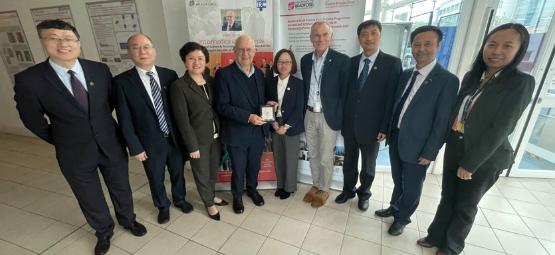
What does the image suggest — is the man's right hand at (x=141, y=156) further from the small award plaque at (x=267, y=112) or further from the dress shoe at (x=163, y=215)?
the small award plaque at (x=267, y=112)

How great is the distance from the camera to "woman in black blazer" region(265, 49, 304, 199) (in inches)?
90.7

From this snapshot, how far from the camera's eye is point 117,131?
6.61ft

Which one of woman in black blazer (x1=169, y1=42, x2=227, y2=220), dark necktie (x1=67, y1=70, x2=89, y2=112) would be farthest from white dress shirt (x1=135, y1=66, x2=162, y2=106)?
dark necktie (x1=67, y1=70, x2=89, y2=112)

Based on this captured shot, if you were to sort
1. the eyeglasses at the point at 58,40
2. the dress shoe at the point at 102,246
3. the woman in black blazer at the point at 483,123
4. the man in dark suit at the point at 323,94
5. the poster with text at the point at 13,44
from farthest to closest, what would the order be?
the poster with text at the point at 13,44
the man in dark suit at the point at 323,94
the dress shoe at the point at 102,246
the eyeglasses at the point at 58,40
the woman in black blazer at the point at 483,123

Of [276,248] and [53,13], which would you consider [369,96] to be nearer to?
[276,248]

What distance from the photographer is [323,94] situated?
2361mm

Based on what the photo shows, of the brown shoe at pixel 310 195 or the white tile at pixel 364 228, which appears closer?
the white tile at pixel 364 228

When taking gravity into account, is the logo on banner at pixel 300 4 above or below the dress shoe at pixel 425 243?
above

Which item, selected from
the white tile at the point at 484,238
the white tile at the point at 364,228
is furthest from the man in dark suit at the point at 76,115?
the white tile at the point at 484,238

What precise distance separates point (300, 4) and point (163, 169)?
2196mm


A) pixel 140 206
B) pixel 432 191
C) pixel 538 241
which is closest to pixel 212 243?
pixel 140 206

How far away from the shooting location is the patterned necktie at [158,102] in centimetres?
200

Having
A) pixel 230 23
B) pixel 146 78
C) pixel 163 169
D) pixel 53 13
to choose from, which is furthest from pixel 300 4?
pixel 53 13

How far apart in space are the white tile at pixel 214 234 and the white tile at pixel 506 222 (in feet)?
8.58
